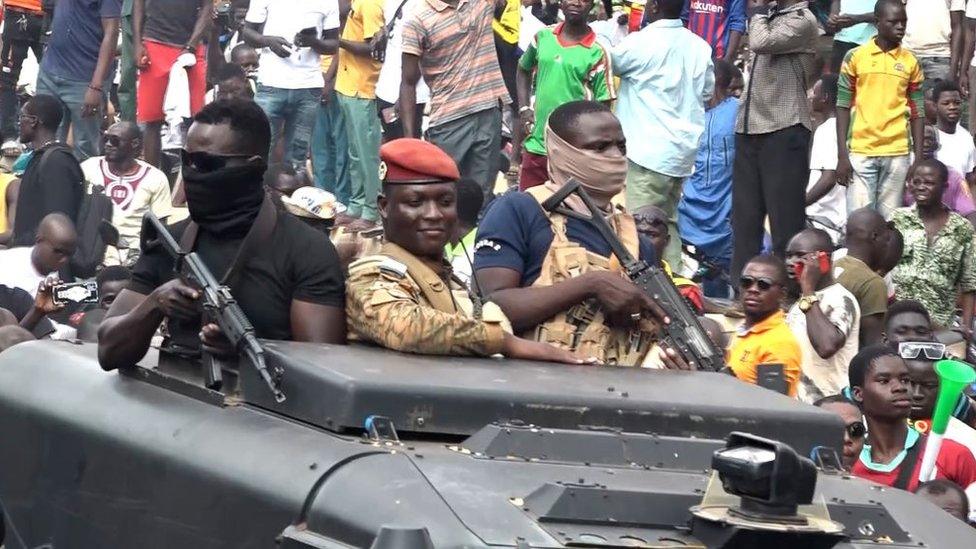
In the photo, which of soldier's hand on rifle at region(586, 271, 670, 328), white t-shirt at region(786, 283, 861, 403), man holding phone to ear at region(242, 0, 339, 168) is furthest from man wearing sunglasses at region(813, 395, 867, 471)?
man holding phone to ear at region(242, 0, 339, 168)

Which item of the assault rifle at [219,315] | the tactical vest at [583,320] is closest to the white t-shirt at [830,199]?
the tactical vest at [583,320]

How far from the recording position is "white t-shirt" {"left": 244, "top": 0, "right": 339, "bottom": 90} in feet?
46.7

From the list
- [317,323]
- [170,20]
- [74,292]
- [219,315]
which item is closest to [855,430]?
[317,323]

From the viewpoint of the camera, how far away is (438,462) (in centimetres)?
425

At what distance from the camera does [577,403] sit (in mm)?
4590

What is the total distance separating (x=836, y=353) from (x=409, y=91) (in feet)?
13.4

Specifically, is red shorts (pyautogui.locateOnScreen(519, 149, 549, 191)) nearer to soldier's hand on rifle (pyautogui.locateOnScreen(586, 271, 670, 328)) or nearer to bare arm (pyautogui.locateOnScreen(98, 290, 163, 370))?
soldier's hand on rifle (pyautogui.locateOnScreen(586, 271, 670, 328))

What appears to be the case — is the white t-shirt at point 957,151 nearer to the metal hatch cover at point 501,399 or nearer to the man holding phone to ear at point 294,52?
the man holding phone to ear at point 294,52

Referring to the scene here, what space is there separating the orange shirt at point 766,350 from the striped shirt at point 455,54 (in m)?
3.99

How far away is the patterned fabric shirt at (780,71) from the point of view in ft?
37.9

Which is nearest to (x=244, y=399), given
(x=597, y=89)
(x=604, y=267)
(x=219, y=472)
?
(x=219, y=472)

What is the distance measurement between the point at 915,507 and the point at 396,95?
981cm

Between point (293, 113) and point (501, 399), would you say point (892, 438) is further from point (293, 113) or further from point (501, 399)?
point (293, 113)

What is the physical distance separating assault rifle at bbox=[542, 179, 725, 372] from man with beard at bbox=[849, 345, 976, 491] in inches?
74.0
